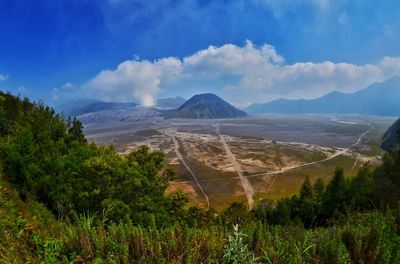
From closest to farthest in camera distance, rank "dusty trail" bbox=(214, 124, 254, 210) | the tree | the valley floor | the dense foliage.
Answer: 1. the dense foliage
2. the tree
3. "dusty trail" bbox=(214, 124, 254, 210)
4. the valley floor

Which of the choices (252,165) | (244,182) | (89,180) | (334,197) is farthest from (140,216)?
(252,165)

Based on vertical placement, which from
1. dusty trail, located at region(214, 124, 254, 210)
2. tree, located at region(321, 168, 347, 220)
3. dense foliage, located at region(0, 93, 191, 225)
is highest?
dense foliage, located at region(0, 93, 191, 225)

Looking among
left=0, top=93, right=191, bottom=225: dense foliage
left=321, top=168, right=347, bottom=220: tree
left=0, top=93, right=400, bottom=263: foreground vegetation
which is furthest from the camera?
left=321, top=168, right=347, bottom=220: tree

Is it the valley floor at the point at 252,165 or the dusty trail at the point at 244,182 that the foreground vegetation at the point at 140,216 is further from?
the valley floor at the point at 252,165

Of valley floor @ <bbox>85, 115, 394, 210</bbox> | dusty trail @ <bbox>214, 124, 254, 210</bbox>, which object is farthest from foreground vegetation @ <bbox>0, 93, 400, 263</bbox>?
valley floor @ <bbox>85, 115, 394, 210</bbox>

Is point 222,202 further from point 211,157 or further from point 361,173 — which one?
point 211,157

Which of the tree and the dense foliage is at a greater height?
the dense foliage

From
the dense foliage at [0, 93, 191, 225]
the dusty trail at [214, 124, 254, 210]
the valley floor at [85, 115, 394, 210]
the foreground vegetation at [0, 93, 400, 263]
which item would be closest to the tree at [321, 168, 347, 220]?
the foreground vegetation at [0, 93, 400, 263]

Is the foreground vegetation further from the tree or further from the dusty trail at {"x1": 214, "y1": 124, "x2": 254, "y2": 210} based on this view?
the dusty trail at {"x1": 214, "y1": 124, "x2": 254, "y2": 210}

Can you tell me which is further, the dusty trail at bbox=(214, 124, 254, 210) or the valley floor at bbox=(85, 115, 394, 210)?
the valley floor at bbox=(85, 115, 394, 210)
